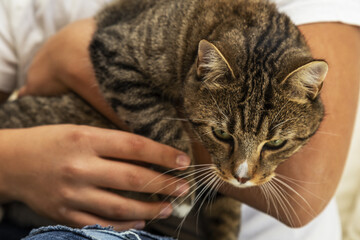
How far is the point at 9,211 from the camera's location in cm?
135

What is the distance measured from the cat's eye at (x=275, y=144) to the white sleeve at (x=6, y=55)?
1.22m

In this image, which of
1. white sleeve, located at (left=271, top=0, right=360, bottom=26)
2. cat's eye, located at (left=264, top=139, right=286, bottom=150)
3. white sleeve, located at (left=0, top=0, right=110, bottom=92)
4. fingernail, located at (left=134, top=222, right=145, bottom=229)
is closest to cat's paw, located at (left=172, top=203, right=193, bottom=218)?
fingernail, located at (left=134, top=222, right=145, bottom=229)

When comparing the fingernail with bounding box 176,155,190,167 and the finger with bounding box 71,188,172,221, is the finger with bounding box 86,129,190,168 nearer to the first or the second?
the fingernail with bounding box 176,155,190,167

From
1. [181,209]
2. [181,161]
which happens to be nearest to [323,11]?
[181,161]

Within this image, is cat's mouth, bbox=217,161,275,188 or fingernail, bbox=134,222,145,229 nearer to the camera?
cat's mouth, bbox=217,161,275,188

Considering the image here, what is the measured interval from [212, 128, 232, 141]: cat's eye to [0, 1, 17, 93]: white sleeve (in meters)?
1.09

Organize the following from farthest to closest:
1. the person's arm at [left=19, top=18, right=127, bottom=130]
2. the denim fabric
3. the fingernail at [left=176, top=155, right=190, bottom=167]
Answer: the person's arm at [left=19, top=18, right=127, bottom=130] → the fingernail at [left=176, top=155, right=190, bottom=167] → the denim fabric

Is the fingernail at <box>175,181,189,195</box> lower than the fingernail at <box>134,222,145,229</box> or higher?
higher

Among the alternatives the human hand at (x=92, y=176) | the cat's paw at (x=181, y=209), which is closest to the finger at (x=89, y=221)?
the human hand at (x=92, y=176)

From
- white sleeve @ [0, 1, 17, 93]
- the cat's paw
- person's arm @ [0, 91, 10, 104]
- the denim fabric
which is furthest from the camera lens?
person's arm @ [0, 91, 10, 104]

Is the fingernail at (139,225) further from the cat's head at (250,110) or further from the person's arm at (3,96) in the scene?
the person's arm at (3,96)

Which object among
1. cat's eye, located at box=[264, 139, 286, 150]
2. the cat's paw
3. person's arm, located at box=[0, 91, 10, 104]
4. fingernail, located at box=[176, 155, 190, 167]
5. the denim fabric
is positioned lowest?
the cat's paw

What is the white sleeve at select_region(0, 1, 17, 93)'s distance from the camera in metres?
1.55

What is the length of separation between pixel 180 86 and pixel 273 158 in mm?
350
